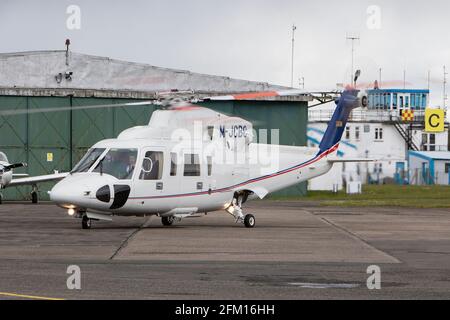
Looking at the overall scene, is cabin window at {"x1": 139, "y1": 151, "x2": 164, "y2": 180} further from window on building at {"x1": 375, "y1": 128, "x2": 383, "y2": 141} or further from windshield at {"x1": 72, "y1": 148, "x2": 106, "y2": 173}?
window on building at {"x1": 375, "y1": 128, "x2": 383, "y2": 141}

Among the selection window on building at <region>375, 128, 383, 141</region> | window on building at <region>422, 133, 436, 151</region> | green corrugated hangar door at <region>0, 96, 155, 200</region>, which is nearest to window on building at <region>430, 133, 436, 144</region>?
window on building at <region>422, 133, 436, 151</region>

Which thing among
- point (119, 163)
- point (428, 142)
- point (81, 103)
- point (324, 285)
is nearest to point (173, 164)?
point (119, 163)

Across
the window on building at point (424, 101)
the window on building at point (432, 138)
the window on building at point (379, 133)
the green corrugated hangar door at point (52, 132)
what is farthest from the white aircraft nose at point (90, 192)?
Answer: the window on building at point (432, 138)

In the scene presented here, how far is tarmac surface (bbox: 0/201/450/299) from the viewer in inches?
505

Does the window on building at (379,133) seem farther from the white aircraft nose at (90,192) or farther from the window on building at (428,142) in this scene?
the white aircraft nose at (90,192)

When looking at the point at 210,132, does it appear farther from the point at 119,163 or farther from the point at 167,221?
the point at 119,163

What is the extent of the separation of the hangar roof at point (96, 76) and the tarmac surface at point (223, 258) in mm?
22743

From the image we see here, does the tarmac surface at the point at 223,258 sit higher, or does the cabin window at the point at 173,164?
the cabin window at the point at 173,164

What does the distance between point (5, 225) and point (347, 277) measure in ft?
45.0

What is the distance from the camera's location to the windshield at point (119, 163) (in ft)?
76.7

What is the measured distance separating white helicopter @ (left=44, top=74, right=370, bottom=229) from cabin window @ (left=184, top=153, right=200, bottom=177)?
0.03m

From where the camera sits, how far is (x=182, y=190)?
968 inches

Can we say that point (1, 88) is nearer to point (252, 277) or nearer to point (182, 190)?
point (182, 190)

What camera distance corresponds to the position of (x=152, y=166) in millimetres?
24031
